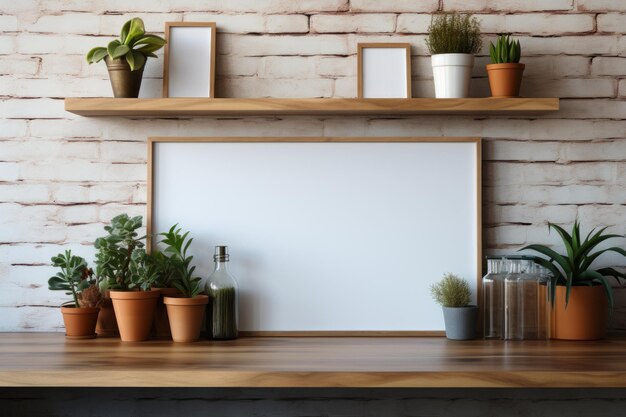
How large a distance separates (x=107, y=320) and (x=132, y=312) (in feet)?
0.54

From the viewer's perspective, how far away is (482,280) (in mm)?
2258

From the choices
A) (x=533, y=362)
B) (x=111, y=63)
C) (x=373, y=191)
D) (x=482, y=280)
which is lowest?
(x=533, y=362)

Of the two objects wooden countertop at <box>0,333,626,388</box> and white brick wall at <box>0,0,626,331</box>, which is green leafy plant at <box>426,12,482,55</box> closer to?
white brick wall at <box>0,0,626,331</box>

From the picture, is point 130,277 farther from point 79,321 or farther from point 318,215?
point 318,215

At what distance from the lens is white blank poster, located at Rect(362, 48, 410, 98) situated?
2281mm

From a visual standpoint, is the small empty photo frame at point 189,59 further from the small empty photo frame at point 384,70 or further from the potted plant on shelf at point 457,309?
the potted plant on shelf at point 457,309

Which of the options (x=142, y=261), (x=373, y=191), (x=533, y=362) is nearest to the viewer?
(x=533, y=362)

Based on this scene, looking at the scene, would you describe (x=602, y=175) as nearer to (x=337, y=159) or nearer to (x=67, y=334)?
(x=337, y=159)

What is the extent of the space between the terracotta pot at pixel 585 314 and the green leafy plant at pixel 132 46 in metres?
1.39

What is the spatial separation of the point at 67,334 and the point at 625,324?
1.66 m

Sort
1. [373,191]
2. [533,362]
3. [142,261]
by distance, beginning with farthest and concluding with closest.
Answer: [373,191]
[142,261]
[533,362]

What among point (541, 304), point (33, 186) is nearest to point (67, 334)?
point (33, 186)

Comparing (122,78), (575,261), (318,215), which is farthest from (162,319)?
(575,261)

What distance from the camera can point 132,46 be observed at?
2.20 metres
